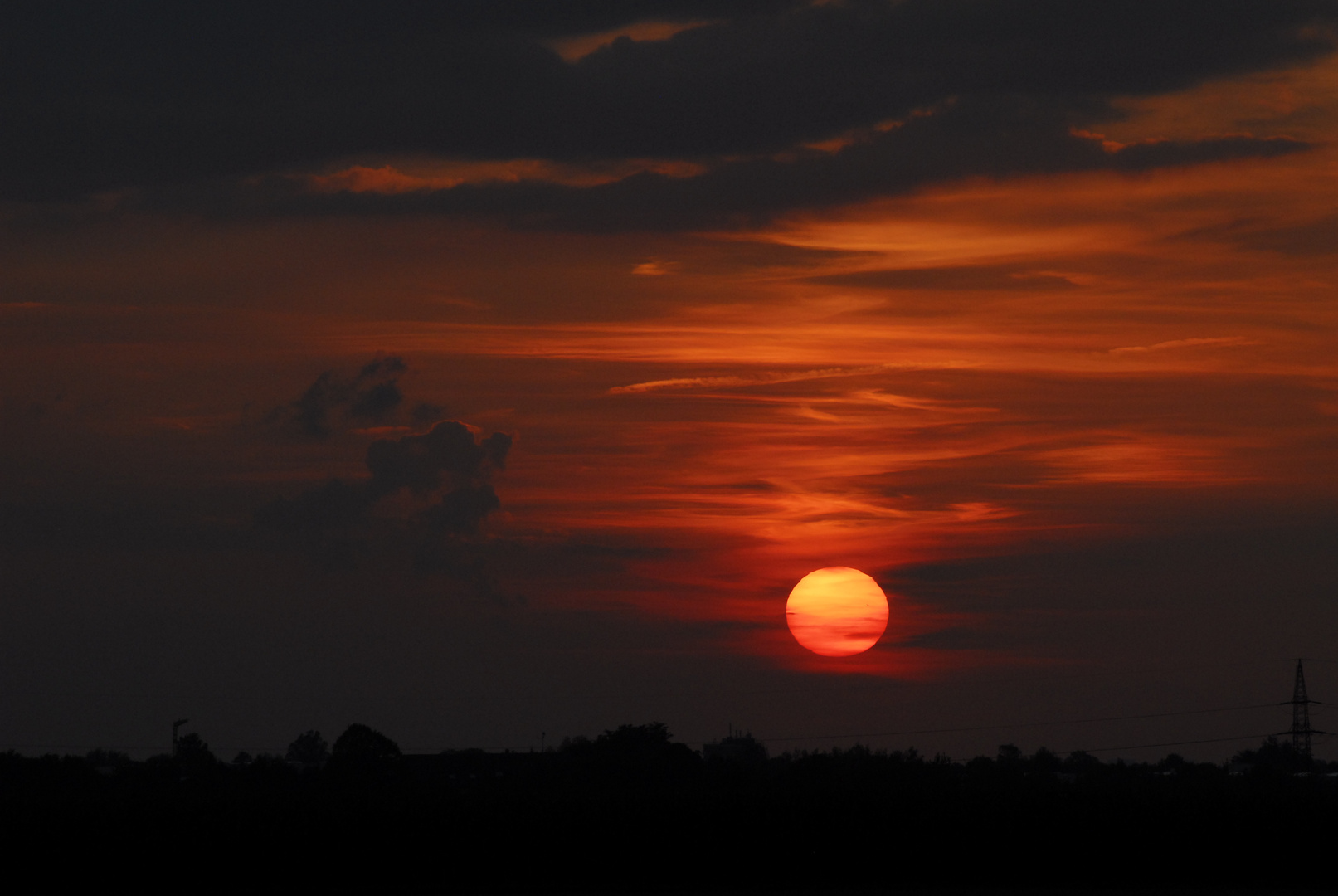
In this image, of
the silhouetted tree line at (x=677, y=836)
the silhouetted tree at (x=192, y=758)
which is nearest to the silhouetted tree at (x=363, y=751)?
the silhouetted tree at (x=192, y=758)

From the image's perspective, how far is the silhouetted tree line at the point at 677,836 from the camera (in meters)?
55.4

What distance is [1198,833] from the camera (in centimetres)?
6000

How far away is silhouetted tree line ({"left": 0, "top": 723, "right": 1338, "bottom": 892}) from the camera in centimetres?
5538

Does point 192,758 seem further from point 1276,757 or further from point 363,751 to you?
point 1276,757

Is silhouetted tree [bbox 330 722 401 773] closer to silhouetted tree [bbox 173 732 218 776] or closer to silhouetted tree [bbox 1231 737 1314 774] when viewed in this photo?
silhouetted tree [bbox 173 732 218 776]

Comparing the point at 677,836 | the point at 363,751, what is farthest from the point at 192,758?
the point at 677,836

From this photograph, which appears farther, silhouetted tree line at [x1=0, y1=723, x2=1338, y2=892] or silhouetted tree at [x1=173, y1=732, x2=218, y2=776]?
silhouetted tree at [x1=173, y1=732, x2=218, y2=776]

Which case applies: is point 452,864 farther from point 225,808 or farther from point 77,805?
point 77,805

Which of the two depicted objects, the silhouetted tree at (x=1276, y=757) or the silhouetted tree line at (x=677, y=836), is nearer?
the silhouetted tree line at (x=677, y=836)

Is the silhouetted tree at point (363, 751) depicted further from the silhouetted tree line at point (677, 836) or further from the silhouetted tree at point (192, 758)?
the silhouetted tree line at point (677, 836)

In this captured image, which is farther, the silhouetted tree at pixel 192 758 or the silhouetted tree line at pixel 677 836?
the silhouetted tree at pixel 192 758

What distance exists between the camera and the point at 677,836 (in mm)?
57531

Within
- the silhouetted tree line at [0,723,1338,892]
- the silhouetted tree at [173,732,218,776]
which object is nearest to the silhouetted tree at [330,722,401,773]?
the silhouetted tree at [173,732,218,776]

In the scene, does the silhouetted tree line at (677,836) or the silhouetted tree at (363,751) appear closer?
the silhouetted tree line at (677,836)
